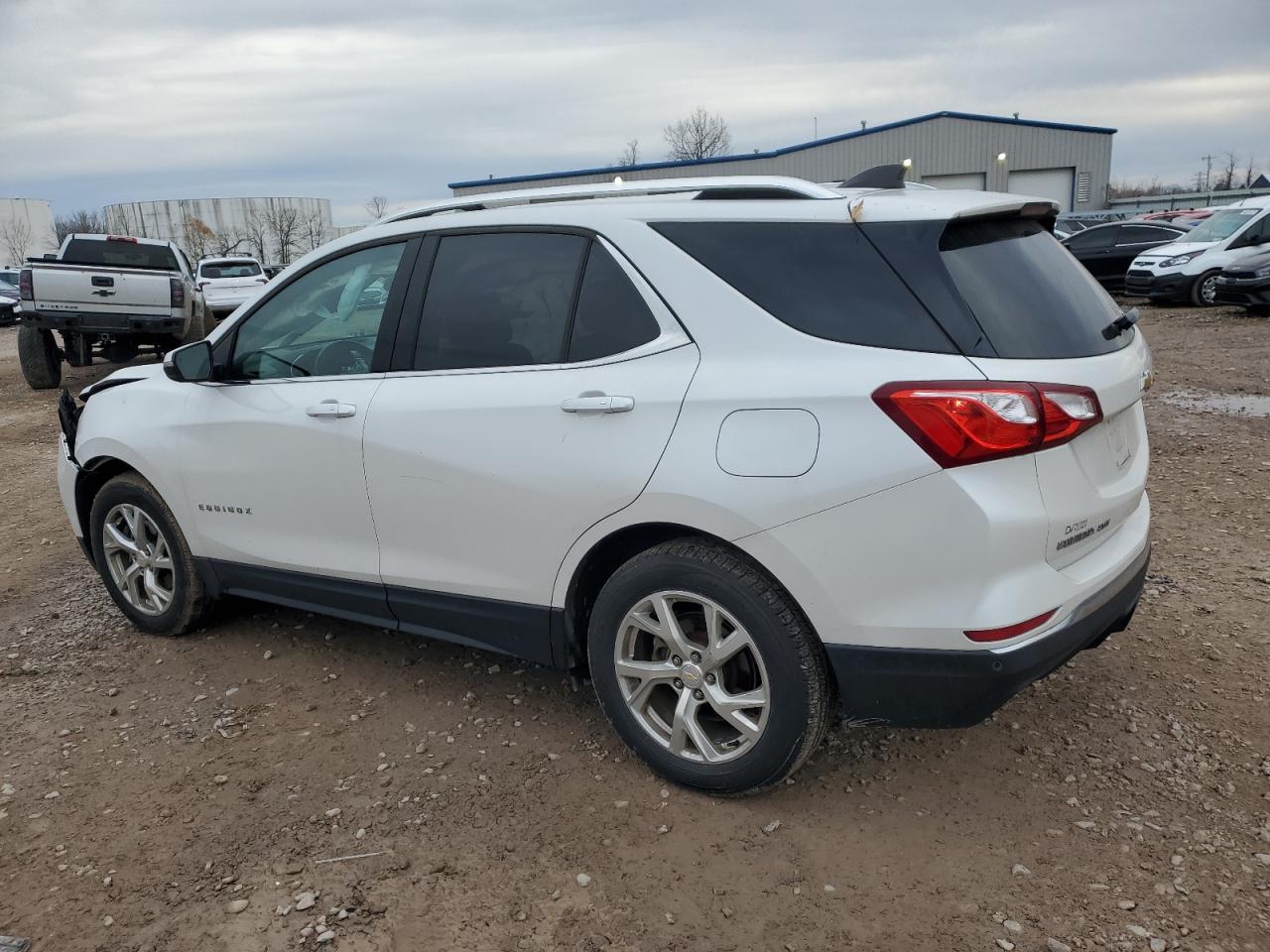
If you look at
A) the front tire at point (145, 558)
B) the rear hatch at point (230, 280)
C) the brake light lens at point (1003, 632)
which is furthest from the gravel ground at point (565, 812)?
the rear hatch at point (230, 280)

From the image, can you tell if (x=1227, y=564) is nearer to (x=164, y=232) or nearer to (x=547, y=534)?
(x=547, y=534)

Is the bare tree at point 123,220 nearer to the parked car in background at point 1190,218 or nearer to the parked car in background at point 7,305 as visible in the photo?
the parked car in background at point 7,305

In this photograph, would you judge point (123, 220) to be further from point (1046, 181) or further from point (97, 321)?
point (97, 321)

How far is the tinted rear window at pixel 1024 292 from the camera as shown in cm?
258

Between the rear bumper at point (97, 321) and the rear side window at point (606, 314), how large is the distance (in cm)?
1143

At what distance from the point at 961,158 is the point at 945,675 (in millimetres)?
44535

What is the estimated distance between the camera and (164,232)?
75.3 metres

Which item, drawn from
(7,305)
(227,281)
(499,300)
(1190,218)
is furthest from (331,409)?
(7,305)

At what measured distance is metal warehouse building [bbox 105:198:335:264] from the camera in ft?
235

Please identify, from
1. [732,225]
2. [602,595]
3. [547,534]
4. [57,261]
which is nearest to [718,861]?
[602,595]

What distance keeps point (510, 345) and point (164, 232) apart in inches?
3246

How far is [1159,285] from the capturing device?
16750mm

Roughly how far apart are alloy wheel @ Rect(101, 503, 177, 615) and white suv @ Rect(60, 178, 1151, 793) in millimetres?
882

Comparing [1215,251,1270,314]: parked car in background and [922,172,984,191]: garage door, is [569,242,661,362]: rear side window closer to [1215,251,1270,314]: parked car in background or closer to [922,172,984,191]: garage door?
[1215,251,1270,314]: parked car in background
